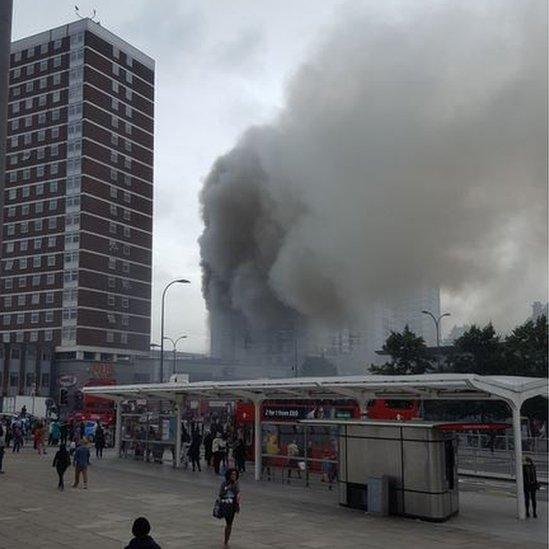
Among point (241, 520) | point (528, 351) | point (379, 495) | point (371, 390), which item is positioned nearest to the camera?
point (241, 520)

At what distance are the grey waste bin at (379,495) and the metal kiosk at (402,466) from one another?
21 millimetres

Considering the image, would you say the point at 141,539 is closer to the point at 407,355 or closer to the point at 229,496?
the point at 229,496

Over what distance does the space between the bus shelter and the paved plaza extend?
91.5 inches

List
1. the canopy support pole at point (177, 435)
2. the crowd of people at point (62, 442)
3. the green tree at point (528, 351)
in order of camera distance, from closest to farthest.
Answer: the crowd of people at point (62, 442) → the canopy support pole at point (177, 435) → the green tree at point (528, 351)

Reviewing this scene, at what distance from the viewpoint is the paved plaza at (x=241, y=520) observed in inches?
485

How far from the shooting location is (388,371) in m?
49.3

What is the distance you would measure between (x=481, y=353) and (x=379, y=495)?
108 ft

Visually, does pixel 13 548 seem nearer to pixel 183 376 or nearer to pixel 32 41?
pixel 183 376

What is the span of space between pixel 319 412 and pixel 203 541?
12052mm

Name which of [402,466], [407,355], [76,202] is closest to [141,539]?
[402,466]

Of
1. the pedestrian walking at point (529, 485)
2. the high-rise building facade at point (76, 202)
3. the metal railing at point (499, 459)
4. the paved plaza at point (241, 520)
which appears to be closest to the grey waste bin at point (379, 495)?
the paved plaza at point (241, 520)

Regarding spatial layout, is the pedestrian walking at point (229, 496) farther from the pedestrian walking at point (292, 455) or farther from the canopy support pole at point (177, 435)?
the canopy support pole at point (177, 435)

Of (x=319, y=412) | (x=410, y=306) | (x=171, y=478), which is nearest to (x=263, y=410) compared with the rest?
(x=319, y=412)

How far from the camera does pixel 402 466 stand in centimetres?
1512
